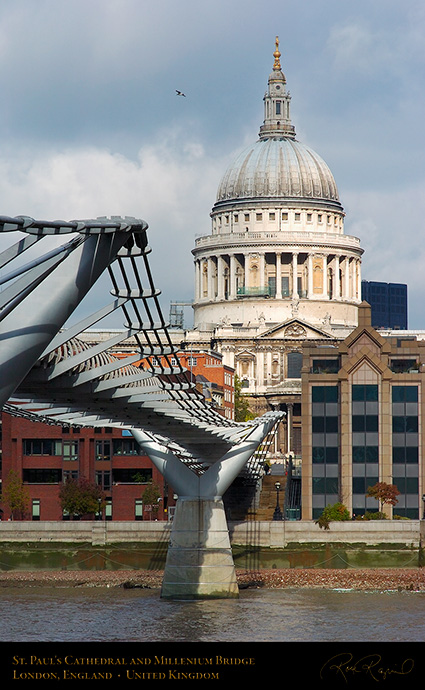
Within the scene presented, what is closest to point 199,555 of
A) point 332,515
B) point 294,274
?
point 332,515

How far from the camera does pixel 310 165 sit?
196625 mm

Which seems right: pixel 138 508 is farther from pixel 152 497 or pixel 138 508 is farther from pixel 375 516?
pixel 375 516

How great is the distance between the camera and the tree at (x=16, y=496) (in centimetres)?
10131

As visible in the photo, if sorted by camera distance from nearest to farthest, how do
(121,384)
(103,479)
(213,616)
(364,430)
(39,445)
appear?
(121,384) → (213,616) → (364,430) → (103,479) → (39,445)

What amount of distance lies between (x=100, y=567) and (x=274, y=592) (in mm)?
14820

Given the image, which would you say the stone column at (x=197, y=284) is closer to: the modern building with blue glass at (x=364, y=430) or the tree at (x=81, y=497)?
the tree at (x=81, y=497)

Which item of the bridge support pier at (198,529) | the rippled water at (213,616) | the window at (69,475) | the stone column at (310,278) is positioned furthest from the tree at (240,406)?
the rippled water at (213,616)

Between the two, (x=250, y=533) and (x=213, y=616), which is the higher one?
(x=250, y=533)

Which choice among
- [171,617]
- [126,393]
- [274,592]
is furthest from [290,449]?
[126,393]

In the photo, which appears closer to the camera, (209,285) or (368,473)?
(368,473)

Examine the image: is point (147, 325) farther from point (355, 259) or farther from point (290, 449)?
point (355, 259)

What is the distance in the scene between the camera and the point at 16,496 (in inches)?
3989
